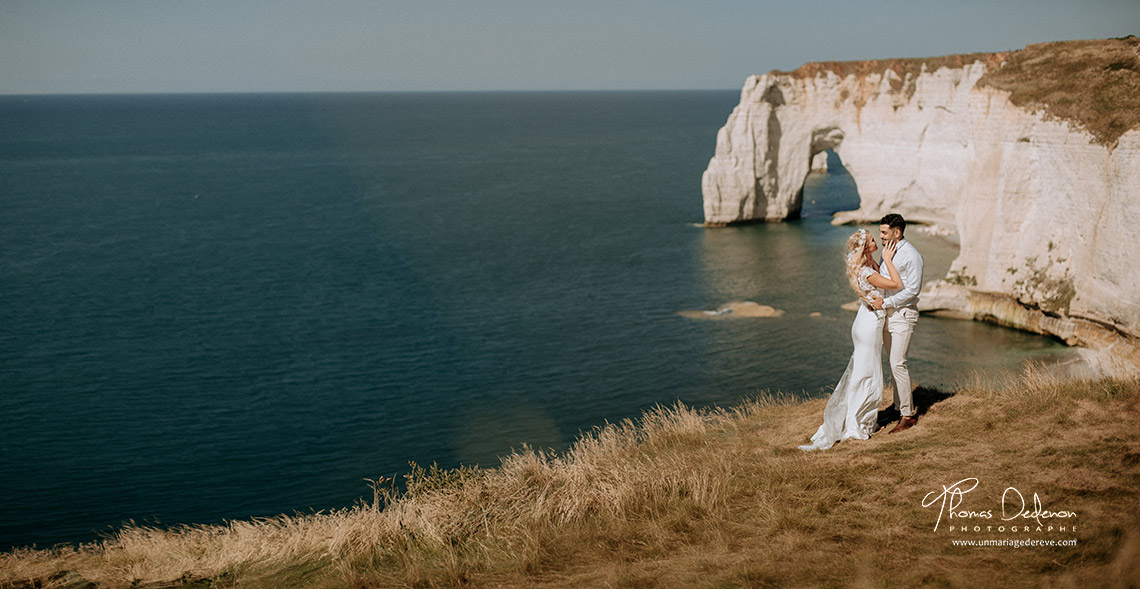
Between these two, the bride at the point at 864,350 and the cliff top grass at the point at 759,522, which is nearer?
the cliff top grass at the point at 759,522

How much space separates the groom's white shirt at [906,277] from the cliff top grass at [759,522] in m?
1.78

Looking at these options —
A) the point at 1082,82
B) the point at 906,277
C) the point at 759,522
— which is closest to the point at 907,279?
the point at 906,277

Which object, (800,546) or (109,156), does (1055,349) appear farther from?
(109,156)

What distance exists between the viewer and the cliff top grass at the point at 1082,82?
2425 cm

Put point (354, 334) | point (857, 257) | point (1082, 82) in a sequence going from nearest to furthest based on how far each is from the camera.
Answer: point (857, 257)
point (1082, 82)
point (354, 334)

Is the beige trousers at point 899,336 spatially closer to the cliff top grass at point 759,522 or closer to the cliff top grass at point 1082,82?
the cliff top grass at point 759,522

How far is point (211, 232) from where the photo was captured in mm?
51438

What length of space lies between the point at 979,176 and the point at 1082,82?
4904mm

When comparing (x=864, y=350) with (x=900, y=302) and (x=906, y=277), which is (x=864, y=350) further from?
(x=906, y=277)

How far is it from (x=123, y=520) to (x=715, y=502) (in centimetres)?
1464

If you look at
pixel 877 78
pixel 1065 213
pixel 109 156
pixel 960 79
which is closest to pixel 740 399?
pixel 1065 213

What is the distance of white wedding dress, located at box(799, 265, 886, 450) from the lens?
32.3 ft

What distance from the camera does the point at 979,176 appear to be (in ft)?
98.8

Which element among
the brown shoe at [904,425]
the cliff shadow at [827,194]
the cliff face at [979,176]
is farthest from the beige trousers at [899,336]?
the cliff shadow at [827,194]
